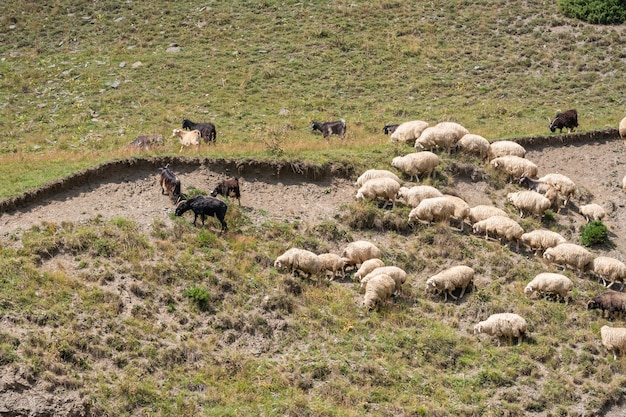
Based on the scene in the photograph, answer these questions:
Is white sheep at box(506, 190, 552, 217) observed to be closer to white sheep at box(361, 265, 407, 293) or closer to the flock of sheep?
the flock of sheep

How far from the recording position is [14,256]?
20.5 metres

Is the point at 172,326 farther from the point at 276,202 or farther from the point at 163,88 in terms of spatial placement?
the point at 163,88

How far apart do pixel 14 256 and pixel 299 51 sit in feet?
82.6

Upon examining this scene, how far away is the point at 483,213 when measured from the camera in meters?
Answer: 25.0

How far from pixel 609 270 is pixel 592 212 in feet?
11.7

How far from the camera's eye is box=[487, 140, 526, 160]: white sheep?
2864cm

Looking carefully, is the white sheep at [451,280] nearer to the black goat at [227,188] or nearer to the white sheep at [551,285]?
the white sheep at [551,285]

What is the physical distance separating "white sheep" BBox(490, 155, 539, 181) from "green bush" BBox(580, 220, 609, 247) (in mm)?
2895

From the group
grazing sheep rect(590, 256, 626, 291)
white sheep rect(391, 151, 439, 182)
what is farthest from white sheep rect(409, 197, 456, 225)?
grazing sheep rect(590, 256, 626, 291)

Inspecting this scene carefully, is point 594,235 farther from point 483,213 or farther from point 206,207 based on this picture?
point 206,207

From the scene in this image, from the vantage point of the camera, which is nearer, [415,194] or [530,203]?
[415,194]

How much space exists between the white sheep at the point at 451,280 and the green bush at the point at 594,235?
471 cm

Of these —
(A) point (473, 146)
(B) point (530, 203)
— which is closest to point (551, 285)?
(B) point (530, 203)

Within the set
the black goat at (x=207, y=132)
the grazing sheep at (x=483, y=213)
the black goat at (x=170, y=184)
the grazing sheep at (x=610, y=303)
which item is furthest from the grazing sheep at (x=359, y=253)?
the black goat at (x=207, y=132)
